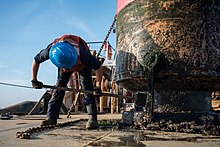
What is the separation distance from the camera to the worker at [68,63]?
10.5ft

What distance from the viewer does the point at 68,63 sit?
3.21 meters

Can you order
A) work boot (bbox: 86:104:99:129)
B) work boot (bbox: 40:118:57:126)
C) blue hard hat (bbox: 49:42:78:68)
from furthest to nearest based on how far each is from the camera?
work boot (bbox: 40:118:57:126) → work boot (bbox: 86:104:99:129) → blue hard hat (bbox: 49:42:78:68)

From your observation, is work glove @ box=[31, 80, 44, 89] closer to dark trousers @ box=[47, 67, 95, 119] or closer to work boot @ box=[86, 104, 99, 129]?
dark trousers @ box=[47, 67, 95, 119]

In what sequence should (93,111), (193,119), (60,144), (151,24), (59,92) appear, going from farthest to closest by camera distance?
1. (59,92)
2. (93,111)
3. (151,24)
4. (193,119)
5. (60,144)

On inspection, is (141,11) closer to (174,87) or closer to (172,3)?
(172,3)

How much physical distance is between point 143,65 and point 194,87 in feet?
2.40

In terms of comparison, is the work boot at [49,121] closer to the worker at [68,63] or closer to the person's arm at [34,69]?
the worker at [68,63]

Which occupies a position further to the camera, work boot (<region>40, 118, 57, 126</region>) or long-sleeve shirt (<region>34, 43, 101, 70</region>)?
work boot (<region>40, 118, 57, 126</region>)

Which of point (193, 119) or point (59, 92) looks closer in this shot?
point (193, 119)

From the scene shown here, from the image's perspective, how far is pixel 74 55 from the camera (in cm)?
325

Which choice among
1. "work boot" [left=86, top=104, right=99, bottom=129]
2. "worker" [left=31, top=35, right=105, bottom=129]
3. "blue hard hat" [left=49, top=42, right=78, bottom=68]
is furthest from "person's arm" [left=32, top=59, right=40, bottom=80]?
"work boot" [left=86, top=104, right=99, bottom=129]

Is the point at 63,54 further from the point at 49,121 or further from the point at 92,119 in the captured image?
the point at 49,121

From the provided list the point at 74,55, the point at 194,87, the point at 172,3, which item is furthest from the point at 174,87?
the point at 74,55

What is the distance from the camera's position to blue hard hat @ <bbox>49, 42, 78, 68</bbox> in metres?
3.15
